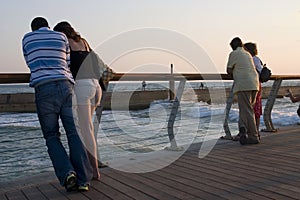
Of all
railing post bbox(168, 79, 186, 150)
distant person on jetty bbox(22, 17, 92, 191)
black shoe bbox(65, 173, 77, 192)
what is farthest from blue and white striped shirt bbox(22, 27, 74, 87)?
railing post bbox(168, 79, 186, 150)

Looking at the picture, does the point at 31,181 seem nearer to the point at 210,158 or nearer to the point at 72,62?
the point at 72,62

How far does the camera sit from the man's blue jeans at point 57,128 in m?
2.77

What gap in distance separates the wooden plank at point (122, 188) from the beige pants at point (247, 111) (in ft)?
7.66

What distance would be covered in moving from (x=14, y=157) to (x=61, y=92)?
469cm

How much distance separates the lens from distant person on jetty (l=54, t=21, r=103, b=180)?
3.02 metres

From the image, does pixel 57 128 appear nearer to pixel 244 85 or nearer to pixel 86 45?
pixel 86 45

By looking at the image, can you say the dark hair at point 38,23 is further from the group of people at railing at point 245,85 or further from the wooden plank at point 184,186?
the group of people at railing at point 245,85

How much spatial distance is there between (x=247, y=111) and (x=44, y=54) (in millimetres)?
3108

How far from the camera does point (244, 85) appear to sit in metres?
4.88

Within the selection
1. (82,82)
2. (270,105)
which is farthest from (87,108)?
(270,105)

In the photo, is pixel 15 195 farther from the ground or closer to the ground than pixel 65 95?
closer to the ground

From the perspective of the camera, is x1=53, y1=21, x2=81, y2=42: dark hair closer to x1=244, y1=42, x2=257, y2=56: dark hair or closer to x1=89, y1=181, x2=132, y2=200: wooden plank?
x1=89, y1=181, x2=132, y2=200: wooden plank

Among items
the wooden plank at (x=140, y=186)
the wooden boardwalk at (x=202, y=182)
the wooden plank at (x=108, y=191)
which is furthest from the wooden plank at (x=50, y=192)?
the wooden plank at (x=140, y=186)

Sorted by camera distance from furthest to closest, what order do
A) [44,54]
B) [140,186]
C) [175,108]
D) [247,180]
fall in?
1. [175,108]
2. [247,180]
3. [140,186]
4. [44,54]
